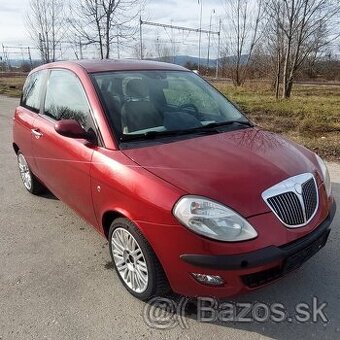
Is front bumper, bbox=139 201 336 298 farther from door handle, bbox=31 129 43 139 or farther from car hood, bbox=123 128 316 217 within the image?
door handle, bbox=31 129 43 139

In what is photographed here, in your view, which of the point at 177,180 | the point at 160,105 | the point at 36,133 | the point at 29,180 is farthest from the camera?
the point at 29,180

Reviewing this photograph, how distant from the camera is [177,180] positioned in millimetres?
2402

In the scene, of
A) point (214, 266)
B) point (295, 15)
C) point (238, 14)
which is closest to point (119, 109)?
point (214, 266)

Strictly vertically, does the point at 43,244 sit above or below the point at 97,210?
below

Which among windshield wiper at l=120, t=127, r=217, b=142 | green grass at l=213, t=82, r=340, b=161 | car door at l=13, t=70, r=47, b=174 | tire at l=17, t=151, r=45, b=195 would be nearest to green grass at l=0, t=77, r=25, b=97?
green grass at l=213, t=82, r=340, b=161

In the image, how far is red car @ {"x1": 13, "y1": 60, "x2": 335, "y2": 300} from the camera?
2268mm

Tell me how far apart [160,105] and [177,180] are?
3.75 feet

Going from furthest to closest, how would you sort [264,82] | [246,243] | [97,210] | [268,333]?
[264,82], [97,210], [268,333], [246,243]

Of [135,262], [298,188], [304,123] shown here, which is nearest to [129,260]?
[135,262]

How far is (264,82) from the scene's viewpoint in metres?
23.4

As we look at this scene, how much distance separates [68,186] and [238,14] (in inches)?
802

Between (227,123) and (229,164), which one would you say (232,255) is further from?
(227,123)

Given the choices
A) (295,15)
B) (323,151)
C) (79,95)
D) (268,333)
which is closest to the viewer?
(268,333)

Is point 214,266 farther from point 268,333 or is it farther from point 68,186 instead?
point 68,186
